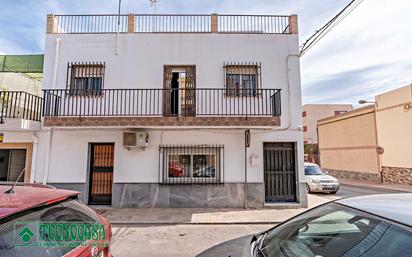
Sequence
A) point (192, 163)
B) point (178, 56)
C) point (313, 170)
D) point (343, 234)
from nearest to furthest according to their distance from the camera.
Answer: point (343, 234) → point (192, 163) → point (178, 56) → point (313, 170)

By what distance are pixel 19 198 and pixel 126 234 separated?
420 centimetres

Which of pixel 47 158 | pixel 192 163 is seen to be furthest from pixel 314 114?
pixel 47 158

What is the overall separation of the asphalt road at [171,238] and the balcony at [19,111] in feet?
15.7

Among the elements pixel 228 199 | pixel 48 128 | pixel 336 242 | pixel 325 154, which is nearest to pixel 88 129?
pixel 48 128

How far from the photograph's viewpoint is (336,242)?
1.90 m

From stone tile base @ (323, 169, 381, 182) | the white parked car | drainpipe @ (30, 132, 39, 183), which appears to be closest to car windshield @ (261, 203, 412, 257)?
drainpipe @ (30, 132, 39, 183)

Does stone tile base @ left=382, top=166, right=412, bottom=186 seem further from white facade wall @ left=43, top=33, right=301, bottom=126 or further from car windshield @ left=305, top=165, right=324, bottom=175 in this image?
white facade wall @ left=43, top=33, right=301, bottom=126

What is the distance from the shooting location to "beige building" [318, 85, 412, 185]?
1370 centimetres

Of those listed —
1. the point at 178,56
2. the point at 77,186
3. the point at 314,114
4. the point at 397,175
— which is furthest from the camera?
the point at 314,114

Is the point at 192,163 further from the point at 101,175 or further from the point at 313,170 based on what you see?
the point at 313,170

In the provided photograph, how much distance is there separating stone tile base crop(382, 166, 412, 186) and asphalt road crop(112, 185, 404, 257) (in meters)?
12.6

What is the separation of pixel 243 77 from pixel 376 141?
42.2 feet

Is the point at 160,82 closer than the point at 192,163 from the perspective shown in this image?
No

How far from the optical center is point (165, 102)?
8359 millimetres
